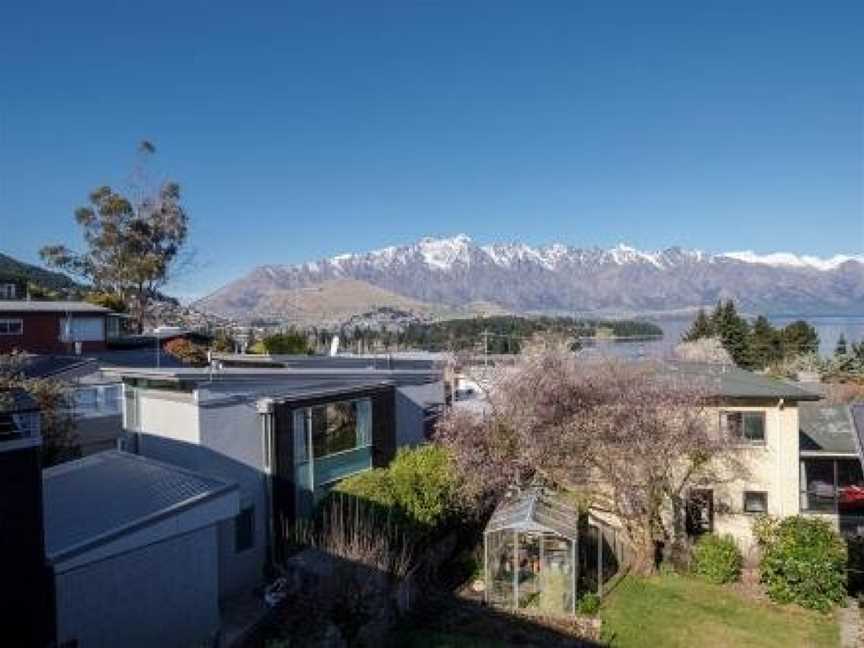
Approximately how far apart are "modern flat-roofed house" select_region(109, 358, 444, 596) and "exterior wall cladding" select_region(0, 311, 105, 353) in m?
24.2

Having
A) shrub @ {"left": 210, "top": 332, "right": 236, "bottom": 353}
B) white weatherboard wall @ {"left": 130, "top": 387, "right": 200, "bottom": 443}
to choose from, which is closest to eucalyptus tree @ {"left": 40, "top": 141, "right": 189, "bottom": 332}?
shrub @ {"left": 210, "top": 332, "right": 236, "bottom": 353}

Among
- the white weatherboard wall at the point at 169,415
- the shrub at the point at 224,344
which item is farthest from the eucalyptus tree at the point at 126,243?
the white weatherboard wall at the point at 169,415

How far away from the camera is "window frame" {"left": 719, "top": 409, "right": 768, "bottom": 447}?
23720mm

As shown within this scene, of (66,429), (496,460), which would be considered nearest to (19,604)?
(66,429)

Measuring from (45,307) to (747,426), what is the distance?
35.5 m

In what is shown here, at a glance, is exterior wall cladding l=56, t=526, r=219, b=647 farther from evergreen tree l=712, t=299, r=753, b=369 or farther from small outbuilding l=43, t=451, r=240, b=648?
evergreen tree l=712, t=299, r=753, b=369

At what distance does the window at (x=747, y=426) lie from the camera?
23797 millimetres

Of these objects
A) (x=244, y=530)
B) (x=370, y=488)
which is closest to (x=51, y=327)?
(x=244, y=530)

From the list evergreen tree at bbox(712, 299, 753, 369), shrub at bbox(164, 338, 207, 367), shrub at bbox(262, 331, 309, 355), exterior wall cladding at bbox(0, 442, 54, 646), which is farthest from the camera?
evergreen tree at bbox(712, 299, 753, 369)

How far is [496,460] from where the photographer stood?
2217 centimetres

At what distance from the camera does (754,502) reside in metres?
23.9

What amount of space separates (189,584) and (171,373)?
6.88 m

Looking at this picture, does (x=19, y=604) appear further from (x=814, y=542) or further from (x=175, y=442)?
(x=814, y=542)

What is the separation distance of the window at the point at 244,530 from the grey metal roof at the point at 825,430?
20.9 meters
